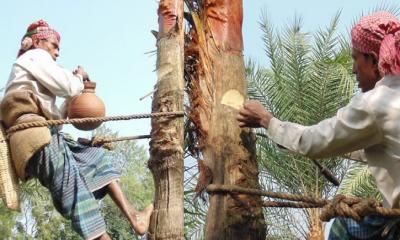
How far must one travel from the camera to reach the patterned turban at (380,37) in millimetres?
3031

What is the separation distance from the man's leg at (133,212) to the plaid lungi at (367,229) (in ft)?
2.73

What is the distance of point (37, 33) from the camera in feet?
13.7

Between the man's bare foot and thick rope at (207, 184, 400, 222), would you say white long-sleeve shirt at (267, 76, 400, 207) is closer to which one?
thick rope at (207, 184, 400, 222)

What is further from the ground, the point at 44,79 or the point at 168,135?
the point at 44,79

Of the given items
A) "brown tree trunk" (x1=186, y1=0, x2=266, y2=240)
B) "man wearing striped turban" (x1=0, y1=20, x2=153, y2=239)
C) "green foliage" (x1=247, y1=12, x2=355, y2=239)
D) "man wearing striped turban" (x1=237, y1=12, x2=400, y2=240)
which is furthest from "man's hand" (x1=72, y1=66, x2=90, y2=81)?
"green foliage" (x1=247, y1=12, x2=355, y2=239)

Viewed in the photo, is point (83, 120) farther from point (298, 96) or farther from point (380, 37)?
point (298, 96)

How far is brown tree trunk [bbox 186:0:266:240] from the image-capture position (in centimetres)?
370

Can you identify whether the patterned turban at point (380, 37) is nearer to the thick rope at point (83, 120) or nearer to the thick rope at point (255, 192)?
the thick rope at point (255, 192)

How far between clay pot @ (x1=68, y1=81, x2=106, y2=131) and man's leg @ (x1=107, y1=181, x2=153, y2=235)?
34cm

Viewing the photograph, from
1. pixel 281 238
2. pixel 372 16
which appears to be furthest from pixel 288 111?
pixel 372 16

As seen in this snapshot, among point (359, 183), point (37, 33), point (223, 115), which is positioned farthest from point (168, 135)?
point (359, 183)

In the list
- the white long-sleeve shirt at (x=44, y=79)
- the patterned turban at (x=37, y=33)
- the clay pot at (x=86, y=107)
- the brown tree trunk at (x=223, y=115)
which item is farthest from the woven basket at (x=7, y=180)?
the brown tree trunk at (x=223, y=115)

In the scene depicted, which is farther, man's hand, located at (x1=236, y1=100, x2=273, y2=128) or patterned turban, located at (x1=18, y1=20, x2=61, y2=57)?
patterned turban, located at (x1=18, y1=20, x2=61, y2=57)

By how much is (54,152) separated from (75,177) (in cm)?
16
